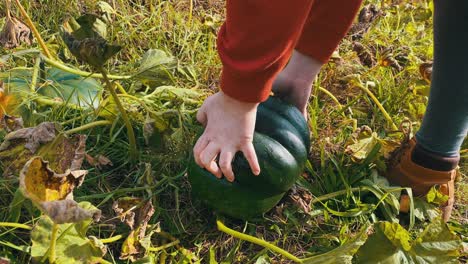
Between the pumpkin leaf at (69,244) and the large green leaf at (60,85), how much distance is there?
1.61 feet

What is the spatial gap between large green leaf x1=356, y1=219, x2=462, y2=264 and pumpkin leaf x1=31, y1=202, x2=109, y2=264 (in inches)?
24.6

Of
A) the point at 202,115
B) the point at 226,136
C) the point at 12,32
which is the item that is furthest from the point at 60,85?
the point at 226,136

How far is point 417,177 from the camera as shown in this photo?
1.68 metres

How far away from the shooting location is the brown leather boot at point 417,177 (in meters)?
1.66

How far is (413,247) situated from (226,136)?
0.53 meters

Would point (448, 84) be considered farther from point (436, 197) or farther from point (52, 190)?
point (52, 190)

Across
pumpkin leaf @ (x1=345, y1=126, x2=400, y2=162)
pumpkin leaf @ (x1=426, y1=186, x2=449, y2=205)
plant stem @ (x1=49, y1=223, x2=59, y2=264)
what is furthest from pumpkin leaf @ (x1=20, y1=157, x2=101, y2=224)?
pumpkin leaf @ (x1=426, y1=186, x2=449, y2=205)

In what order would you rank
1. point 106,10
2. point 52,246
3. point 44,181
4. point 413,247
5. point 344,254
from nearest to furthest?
point 44,181
point 52,246
point 344,254
point 413,247
point 106,10

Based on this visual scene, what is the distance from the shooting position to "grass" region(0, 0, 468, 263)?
1.54 m

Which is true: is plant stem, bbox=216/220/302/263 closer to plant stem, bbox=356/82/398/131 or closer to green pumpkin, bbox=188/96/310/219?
green pumpkin, bbox=188/96/310/219

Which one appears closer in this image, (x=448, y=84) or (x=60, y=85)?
(x=448, y=84)

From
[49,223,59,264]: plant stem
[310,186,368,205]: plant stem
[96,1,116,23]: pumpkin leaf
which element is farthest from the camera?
[96,1,116,23]: pumpkin leaf

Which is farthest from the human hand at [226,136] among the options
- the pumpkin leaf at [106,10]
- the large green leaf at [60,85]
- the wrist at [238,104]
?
the pumpkin leaf at [106,10]

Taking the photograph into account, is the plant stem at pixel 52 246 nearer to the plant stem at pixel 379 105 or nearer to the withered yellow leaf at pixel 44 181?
the withered yellow leaf at pixel 44 181
